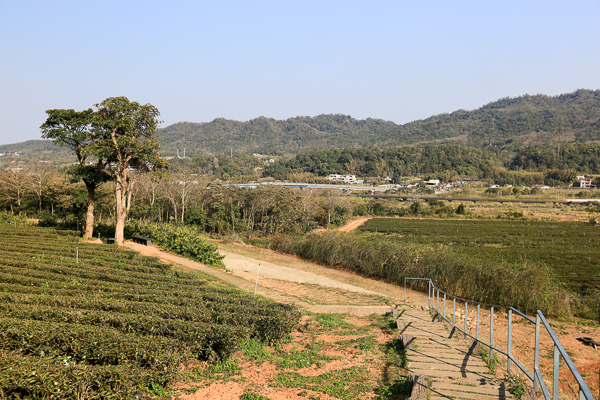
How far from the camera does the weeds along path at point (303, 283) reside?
1430 cm

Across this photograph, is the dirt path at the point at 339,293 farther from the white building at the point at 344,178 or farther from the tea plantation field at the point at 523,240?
the white building at the point at 344,178

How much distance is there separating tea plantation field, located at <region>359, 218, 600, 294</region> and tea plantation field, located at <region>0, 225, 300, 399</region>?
52.6 ft

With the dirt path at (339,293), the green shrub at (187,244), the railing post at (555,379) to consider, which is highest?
the railing post at (555,379)

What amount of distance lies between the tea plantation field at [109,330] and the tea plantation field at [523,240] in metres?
16.0

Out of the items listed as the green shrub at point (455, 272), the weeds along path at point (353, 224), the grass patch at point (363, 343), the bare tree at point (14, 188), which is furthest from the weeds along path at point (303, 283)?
the weeds along path at point (353, 224)

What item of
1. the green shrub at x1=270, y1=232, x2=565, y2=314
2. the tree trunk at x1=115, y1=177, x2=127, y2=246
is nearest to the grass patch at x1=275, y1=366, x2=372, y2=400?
the green shrub at x1=270, y1=232, x2=565, y2=314

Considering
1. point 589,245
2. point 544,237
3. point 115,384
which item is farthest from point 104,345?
point 544,237

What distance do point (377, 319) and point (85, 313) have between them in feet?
25.6

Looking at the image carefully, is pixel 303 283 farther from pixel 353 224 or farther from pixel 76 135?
pixel 353 224

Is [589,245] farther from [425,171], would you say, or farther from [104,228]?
[425,171]

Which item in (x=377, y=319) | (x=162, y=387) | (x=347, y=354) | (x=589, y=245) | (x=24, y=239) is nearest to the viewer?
(x=162, y=387)

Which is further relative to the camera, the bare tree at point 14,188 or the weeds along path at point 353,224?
A: the weeds along path at point 353,224

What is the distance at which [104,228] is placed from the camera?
28438mm

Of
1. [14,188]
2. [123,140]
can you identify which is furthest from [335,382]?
[14,188]
